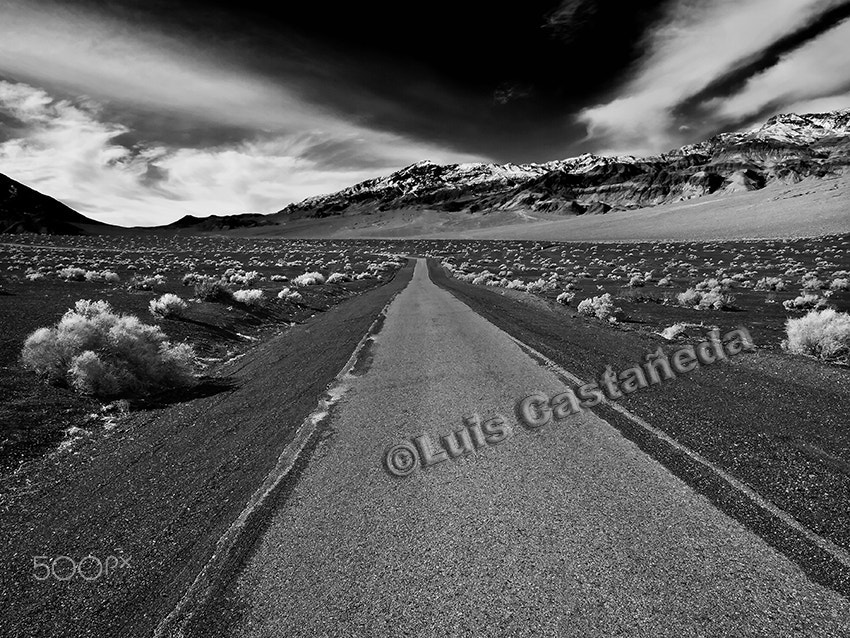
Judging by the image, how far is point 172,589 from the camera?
3176 millimetres

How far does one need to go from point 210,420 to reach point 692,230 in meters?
112

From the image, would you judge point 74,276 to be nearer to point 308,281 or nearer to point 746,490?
point 308,281

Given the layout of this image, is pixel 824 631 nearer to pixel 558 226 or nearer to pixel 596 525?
pixel 596 525

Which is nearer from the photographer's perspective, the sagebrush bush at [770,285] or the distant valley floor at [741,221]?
the sagebrush bush at [770,285]

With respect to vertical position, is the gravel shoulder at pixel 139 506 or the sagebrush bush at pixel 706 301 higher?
the gravel shoulder at pixel 139 506

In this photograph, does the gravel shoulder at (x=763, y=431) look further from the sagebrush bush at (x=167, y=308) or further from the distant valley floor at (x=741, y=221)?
the distant valley floor at (x=741, y=221)

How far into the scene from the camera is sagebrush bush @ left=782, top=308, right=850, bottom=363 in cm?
891

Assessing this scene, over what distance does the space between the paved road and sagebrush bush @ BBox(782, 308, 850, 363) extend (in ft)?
23.2

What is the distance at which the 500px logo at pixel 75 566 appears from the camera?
134 inches

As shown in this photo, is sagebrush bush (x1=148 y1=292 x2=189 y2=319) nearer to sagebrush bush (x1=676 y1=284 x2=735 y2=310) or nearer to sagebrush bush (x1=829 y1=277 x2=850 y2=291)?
sagebrush bush (x1=676 y1=284 x2=735 y2=310)

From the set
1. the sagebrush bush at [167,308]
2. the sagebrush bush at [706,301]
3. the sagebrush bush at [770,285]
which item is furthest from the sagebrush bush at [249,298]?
the sagebrush bush at [770,285]

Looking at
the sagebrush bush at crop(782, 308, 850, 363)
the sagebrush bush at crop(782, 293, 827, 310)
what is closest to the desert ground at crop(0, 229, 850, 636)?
the sagebrush bush at crop(782, 308, 850, 363)

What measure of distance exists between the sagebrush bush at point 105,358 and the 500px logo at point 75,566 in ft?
15.4

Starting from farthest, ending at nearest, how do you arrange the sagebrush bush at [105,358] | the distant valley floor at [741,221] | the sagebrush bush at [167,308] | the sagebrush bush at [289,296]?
the distant valley floor at [741,221], the sagebrush bush at [289,296], the sagebrush bush at [167,308], the sagebrush bush at [105,358]
